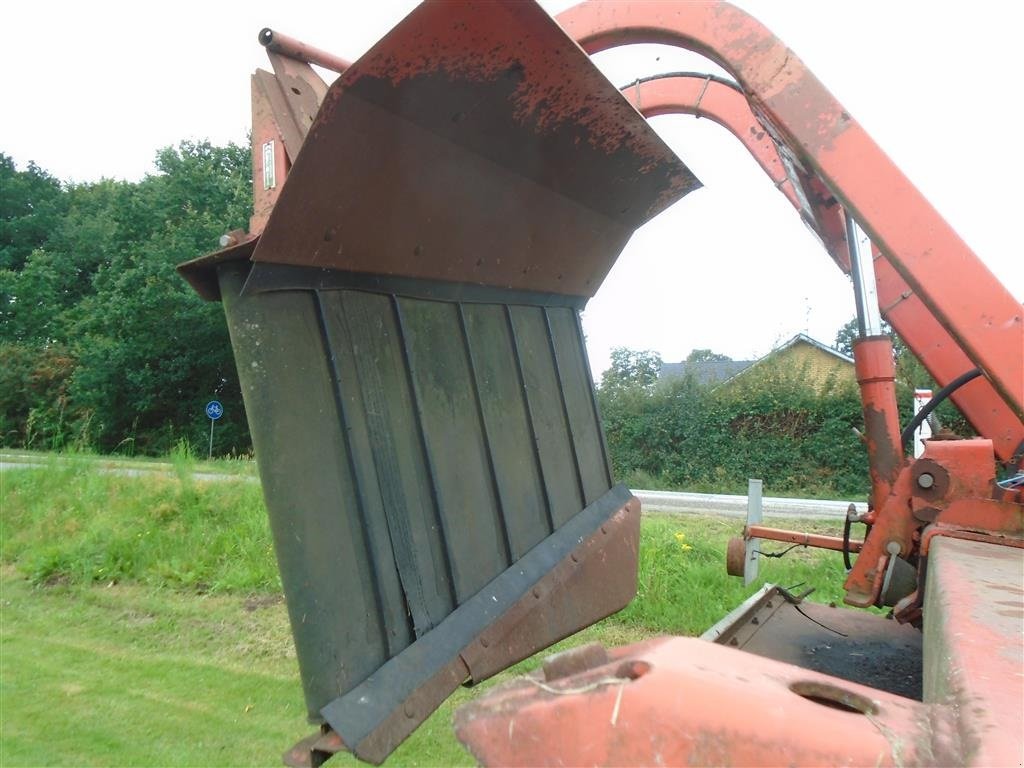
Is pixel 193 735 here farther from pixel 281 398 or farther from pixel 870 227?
pixel 870 227

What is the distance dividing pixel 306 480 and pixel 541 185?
121 cm

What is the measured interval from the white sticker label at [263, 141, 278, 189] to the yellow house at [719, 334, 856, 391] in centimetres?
1737

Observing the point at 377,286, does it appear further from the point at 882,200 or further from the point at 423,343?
the point at 882,200

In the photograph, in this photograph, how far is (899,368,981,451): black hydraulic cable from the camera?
104 inches

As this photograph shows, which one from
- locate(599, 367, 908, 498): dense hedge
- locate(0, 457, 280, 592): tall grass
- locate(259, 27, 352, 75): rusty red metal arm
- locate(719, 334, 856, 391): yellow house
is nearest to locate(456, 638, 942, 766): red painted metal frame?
locate(259, 27, 352, 75): rusty red metal arm

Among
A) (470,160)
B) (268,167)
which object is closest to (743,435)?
(470,160)

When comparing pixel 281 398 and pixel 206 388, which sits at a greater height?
pixel 206 388

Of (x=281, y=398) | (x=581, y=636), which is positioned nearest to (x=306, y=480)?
(x=281, y=398)

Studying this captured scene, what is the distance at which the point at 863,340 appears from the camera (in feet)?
8.93

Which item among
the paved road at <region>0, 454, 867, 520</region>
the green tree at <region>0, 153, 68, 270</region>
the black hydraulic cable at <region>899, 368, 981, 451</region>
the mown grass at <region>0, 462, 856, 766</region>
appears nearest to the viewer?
the black hydraulic cable at <region>899, 368, 981, 451</region>

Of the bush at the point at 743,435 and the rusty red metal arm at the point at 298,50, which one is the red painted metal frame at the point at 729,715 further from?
the bush at the point at 743,435

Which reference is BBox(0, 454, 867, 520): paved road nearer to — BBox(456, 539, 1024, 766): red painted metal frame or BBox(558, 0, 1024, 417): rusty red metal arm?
BBox(558, 0, 1024, 417): rusty red metal arm

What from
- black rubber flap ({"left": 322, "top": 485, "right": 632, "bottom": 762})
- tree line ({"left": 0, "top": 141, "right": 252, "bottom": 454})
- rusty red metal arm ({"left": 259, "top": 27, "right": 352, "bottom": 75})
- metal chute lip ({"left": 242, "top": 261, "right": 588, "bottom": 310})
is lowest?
black rubber flap ({"left": 322, "top": 485, "right": 632, "bottom": 762})

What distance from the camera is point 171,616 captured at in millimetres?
5312
